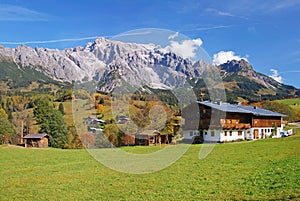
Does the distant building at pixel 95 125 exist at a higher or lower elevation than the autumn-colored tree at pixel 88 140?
higher

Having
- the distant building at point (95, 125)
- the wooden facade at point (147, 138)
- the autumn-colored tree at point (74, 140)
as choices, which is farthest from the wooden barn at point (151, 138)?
the autumn-colored tree at point (74, 140)

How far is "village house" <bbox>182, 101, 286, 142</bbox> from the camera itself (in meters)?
58.4

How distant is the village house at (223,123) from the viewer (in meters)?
58.4

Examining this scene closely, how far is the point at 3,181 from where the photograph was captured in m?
21.2

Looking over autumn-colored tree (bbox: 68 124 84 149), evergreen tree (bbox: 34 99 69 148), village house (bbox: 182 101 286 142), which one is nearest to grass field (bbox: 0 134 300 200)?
village house (bbox: 182 101 286 142)

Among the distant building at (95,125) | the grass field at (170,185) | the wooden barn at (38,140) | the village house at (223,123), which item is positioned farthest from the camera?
the wooden barn at (38,140)

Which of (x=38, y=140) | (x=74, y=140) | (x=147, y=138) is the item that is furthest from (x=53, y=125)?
(x=147, y=138)

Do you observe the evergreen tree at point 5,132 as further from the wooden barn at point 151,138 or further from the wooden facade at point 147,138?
the wooden barn at point 151,138

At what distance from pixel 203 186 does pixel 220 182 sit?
116 cm

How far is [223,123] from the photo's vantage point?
5903 centimetres

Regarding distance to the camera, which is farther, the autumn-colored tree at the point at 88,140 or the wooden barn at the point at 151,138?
the wooden barn at the point at 151,138

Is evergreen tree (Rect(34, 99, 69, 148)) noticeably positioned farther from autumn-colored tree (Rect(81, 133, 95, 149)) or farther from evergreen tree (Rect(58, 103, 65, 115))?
evergreen tree (Rect(58, 103, 65, 115))

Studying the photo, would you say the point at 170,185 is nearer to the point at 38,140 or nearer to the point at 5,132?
the point at 38,140

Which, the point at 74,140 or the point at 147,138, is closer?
the point at 147,138
